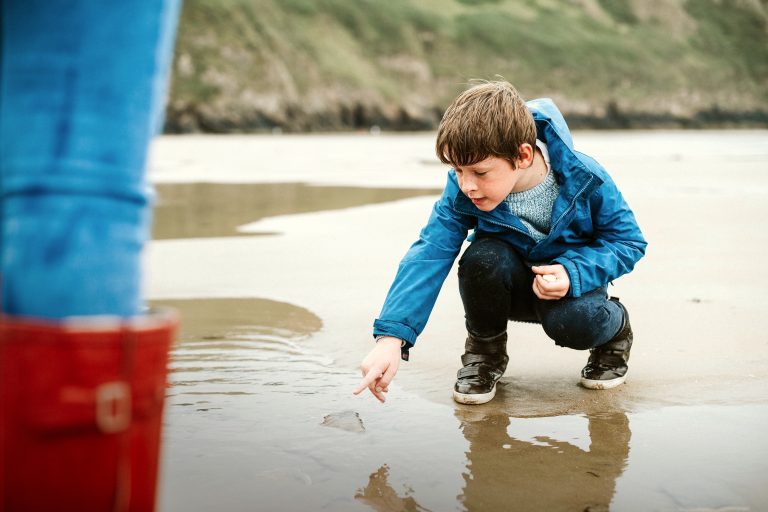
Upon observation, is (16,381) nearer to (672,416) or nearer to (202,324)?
(672,416)

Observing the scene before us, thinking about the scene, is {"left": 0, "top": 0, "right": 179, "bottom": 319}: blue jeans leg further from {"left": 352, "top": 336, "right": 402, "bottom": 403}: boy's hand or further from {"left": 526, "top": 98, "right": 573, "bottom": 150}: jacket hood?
{"left": 526, "top": 98, "right": 573, "bottom": 150}: jacket hood

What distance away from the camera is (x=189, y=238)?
6.06 metres

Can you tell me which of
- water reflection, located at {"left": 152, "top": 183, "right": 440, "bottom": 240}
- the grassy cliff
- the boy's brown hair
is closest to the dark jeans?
the boy's brown hair

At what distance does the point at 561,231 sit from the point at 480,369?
488 millimetres

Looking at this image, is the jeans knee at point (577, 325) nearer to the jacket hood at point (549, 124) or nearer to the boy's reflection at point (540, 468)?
the boy's reflection at point (540, 468)

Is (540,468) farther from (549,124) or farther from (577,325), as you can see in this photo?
(549,124)

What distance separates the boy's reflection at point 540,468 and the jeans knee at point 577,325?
0.92ft

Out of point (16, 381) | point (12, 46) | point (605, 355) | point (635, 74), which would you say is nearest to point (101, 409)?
point (16, 381)

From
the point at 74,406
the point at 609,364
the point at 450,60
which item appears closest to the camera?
the point at 74,406

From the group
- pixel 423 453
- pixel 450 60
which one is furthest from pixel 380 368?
pixel 450 60

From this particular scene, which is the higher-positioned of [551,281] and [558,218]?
[558,218]

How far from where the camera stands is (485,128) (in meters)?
2.43

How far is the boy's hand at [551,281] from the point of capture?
252 centimetres

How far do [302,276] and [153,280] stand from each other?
2.52ft
